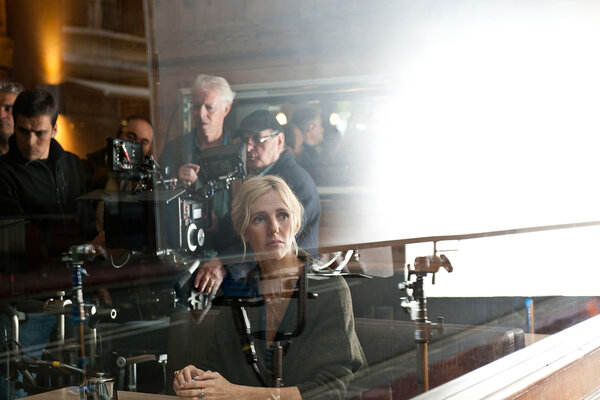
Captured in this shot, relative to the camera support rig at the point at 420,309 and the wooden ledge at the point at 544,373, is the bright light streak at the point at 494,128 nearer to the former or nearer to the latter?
the camera support rig at the point at 420,309

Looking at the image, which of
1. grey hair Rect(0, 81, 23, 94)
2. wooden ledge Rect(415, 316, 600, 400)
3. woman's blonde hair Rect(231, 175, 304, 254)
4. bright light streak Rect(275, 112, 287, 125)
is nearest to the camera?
woman's blonde hair Rect(231, 175, 304, 254)

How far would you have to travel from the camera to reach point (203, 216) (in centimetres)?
96

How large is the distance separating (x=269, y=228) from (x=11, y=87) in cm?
52

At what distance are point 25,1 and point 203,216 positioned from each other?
0.97 meters

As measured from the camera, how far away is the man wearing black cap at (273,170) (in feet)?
3.17

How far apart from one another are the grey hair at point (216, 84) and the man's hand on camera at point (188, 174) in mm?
109

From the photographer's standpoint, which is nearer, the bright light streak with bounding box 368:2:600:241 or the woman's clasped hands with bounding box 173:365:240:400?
the woman's clasped hands with bounding box 173:365:240:400

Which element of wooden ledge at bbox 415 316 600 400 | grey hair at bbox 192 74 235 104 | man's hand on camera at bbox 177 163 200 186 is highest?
grey hair at bbox 192 74 235 104

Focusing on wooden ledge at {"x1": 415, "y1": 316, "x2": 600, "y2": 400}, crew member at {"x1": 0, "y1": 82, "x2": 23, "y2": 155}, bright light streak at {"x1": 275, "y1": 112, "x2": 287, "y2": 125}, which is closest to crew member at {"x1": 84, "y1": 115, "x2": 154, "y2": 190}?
crew member at {"x1": 0, "y1": 82, "x2": 23, "y2": 155}

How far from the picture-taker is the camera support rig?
124 centimetres

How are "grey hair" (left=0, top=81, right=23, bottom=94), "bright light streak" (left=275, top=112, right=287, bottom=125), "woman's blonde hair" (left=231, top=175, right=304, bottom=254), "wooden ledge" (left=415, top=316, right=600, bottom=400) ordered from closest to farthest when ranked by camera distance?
1. "woman's blonde hair" (left=231, top=175, right=304, bottom=254)
2. "bright light streak" (left=275, top=112, right=287, bottom=125)
3. "grey hair" (left=0, top=81, right=23, bottom=94)
4. "wooden ledge" (left=415, top=316, right=600, bottom=400)

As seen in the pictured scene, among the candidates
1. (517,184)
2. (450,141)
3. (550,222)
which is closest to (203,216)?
(450,141)

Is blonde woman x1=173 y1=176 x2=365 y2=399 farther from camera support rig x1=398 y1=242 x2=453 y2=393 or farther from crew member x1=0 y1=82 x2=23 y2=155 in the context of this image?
crew member x1=0 y1=82 x2=23 y2=155

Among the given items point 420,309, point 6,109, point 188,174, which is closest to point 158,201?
point 188,174
